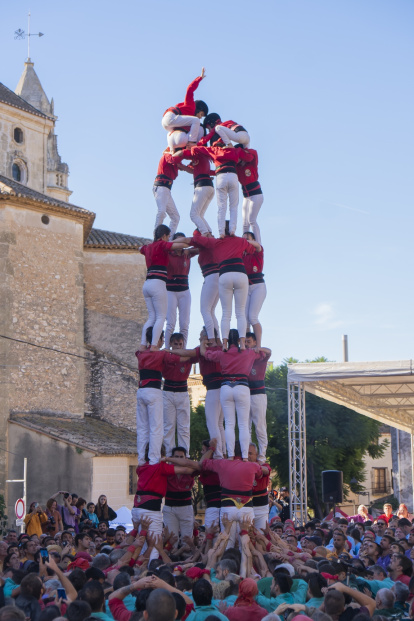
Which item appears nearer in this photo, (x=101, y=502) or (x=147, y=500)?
(x=147, y=500)

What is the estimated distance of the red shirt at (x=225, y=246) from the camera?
14.1 meters

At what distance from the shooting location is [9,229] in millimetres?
31156

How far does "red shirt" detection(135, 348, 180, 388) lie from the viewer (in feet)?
45.9

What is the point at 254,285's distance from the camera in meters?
15.3

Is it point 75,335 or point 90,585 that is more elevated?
point 75,335

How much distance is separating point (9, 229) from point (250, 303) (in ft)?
59.1

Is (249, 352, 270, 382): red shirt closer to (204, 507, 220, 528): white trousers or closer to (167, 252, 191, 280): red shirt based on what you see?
(167, 252, 191, 280): red shirt

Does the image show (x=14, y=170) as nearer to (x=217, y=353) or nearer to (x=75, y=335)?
(x=75, y=335)

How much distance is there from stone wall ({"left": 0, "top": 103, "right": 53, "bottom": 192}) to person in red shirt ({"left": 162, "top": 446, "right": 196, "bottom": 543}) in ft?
88.7

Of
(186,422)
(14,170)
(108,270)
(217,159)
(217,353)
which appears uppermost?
(14,170)

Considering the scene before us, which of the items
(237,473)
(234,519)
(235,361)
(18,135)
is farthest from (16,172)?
(234,519)

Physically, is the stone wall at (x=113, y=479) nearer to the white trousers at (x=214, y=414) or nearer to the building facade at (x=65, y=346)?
the building facade at (x=65, y=346)

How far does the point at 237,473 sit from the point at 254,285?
3.71 metres

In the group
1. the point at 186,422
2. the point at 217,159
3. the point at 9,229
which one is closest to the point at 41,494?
the point at 9,229
